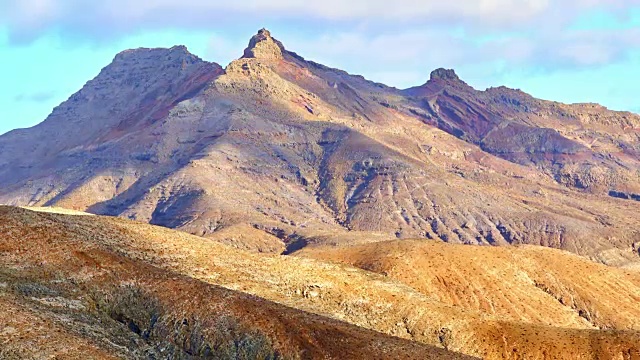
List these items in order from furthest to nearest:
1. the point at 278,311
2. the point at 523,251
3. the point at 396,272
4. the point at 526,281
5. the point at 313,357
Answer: the point at 523,251, the point at 526,281, the point at 396,272, the point at 278,311, the point at 313,357

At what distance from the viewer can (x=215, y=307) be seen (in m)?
75.2

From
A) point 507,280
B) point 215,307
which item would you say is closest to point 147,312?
point 215,307

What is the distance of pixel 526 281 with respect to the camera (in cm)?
15188

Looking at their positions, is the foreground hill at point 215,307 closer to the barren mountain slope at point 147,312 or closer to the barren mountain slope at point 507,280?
the barren mountain slope at point 147,312

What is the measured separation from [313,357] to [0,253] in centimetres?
2940

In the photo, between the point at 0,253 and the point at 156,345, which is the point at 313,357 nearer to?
the point at 156,345

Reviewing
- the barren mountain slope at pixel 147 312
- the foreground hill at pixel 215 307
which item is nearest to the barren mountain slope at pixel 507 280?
the foreground hill at pixel 215 307

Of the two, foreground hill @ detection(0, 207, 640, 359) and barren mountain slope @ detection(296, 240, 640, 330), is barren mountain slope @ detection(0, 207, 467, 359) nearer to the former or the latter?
foreground hill @ detection(0, 207, 640, 359)

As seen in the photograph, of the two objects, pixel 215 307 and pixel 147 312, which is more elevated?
pixel 215 307

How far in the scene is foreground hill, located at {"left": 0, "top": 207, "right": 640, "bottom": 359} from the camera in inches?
2714

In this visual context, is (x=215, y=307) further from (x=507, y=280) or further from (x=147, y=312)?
(x=507, y=280)

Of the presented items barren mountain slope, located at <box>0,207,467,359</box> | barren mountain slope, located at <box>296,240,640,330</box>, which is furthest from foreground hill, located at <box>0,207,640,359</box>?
barren mountain slope, located at <box>296,240,640,330</box>

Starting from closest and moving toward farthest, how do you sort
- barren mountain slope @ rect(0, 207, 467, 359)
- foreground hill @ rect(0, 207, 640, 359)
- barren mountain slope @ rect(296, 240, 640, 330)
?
barren mountain slope @ rect(0, 207, 467, 359) < foreground hill @ rect(0, 207, 640, 359) < barren mountain slope @ rect(296, 240, 640, 330)

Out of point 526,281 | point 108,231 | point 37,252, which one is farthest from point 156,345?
point 526,281
